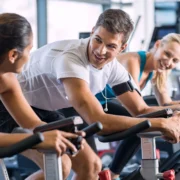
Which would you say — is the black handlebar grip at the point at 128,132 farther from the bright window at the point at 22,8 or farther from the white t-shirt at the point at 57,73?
the bright window at the point at 22,8

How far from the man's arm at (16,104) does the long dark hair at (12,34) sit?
0.34 metres

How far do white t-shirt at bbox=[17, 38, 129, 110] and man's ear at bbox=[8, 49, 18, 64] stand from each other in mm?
495

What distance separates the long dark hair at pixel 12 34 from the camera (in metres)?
2.04

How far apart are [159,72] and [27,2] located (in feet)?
9.73

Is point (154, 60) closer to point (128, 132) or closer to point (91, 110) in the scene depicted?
point (91, 110)

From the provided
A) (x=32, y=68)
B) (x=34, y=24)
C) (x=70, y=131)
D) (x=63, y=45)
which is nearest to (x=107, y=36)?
(x=63, y=45)

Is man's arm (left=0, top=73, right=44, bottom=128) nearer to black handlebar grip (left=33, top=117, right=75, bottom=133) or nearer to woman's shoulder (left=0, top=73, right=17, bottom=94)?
woman's shoulder (left=0, top=73, right=17, bottom=94)

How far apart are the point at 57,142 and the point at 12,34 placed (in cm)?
50

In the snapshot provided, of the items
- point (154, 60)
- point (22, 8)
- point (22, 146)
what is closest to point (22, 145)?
point (22, 146)

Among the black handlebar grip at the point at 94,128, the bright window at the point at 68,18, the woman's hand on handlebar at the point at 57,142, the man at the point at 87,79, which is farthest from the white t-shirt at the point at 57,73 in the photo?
the bright window at the point at 68,18

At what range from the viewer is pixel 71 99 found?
2510 mm

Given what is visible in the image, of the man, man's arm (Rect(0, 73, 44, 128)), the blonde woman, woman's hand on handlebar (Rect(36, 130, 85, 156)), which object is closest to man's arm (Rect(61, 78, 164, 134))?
the man

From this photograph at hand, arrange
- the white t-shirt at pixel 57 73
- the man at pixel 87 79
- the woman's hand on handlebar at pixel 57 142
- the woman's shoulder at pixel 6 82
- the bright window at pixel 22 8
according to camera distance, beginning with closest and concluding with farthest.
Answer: the woman's hand on handlebar at pixel 57 142
the woman's shoulder at pixel 6 82
the man at pixel 87 79
the white t-shirt at pixel 57 73
the bright window at pixel 22 8

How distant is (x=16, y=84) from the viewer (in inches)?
95.5
